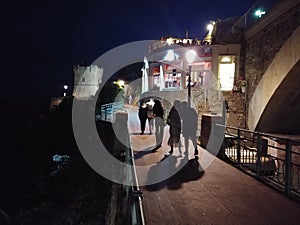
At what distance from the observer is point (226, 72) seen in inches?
703

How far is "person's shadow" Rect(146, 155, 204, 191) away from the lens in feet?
20.0

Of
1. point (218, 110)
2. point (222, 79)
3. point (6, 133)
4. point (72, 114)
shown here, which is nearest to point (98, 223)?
point (218, 110)

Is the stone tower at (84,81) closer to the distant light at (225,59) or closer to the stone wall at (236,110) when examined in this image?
the distant light at (225,59)

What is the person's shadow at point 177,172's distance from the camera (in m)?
6.11

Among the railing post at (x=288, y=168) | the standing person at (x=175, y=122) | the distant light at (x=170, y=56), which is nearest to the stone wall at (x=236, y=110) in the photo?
the standing person at (x=175, y=122)

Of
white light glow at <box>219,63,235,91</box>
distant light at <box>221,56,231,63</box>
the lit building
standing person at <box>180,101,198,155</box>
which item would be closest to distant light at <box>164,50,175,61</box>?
the lit building

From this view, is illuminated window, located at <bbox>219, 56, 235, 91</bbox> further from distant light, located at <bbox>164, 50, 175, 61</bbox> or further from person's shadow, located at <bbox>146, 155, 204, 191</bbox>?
person's shadow, located at <bbox>146, 155, 204, 191</bbox>

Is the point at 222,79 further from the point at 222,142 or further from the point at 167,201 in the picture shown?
the point at 167,201

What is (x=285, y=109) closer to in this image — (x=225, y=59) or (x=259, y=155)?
(x=225, y=59)

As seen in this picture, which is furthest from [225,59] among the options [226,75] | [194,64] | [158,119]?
[158,119]

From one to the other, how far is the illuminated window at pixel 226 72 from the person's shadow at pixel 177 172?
33.2ft

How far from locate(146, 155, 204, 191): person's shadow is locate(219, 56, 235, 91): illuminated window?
33.2ft

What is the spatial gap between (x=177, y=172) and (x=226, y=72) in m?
12.4

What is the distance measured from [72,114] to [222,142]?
26206mm
